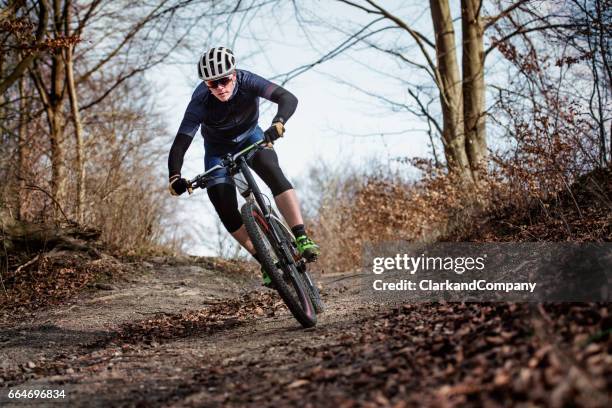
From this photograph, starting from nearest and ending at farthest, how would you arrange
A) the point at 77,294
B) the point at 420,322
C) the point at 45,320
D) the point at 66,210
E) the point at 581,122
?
the point at 420,322 → the point at 581,122 → the point at 45,320 → the point at 77,294 → the point at 66,210

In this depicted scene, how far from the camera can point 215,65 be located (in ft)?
17.5

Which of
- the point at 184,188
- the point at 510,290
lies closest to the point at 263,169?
the point at 184,188

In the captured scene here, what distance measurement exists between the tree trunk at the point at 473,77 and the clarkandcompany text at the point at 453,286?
4698 mm

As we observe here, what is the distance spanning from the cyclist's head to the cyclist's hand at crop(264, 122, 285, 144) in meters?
0.56

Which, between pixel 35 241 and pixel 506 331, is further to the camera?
pixel 35 241

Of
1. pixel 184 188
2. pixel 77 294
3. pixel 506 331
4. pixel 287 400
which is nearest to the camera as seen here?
pixel 287 400

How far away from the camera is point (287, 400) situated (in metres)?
3.17

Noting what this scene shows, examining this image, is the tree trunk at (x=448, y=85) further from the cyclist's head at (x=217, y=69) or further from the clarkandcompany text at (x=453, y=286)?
the cyclist's head at (x=217, y=69)

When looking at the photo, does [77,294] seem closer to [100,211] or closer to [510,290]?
[100,211]

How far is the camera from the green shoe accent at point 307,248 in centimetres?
543

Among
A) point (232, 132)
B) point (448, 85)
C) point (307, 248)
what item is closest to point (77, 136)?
point (448, 85)

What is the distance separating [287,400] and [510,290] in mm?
2778

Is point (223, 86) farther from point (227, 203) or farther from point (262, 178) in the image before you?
point (227, 203)

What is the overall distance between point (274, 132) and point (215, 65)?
2.39 ft
